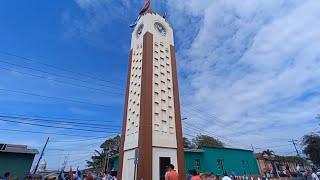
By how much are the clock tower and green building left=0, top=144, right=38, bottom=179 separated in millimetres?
9282

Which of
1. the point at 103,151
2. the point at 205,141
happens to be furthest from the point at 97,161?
the point at 205,141

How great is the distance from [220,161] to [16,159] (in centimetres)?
2663

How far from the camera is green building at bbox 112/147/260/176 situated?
32562 mm

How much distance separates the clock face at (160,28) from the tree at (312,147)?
42083mm

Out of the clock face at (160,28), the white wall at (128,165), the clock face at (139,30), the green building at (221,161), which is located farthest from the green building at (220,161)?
the clock face at (139,30)

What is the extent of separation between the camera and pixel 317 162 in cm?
5028

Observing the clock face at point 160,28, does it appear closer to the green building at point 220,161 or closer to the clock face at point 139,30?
the clock face at point 139,30

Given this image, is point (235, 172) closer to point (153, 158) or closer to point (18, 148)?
point (153, 158)

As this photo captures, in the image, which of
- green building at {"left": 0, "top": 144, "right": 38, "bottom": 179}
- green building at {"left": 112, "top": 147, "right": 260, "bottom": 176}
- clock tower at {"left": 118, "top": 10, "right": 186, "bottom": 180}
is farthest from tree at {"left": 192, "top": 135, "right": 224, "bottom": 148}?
green building at {"left": 0, "top": 144, "right": 38, "bottom": 179}

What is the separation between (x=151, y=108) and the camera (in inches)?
961

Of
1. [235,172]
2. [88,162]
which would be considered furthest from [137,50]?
[88,162]

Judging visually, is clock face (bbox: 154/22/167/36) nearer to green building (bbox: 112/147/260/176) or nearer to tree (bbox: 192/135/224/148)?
green building (bbox: 112/147/260/176)

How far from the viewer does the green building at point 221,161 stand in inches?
1283

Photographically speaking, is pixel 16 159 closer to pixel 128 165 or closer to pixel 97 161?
pixel 128 165
